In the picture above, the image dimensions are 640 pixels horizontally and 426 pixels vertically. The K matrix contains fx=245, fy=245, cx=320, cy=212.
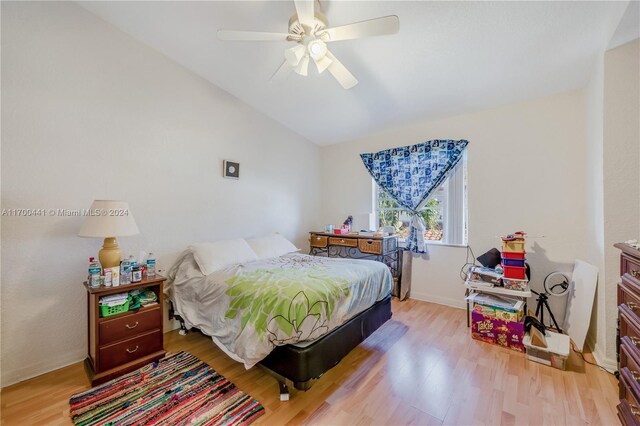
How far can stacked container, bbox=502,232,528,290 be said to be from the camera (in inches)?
89.7

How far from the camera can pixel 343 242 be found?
12.0 feet

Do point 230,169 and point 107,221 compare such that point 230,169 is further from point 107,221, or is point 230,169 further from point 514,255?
point 514,255

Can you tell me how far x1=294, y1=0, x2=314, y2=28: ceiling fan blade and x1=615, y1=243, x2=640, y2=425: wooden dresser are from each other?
2.23m

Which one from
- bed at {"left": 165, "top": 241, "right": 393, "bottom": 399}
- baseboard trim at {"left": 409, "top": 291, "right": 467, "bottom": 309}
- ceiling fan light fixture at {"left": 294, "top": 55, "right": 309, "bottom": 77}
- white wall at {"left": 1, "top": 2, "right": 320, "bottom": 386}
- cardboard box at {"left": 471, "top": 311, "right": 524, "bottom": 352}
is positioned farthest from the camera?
baseboard trim at {"left": 409, "top": 291, "right": 467, "bottom": 309}

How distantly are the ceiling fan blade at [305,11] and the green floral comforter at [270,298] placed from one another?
1.84 metres

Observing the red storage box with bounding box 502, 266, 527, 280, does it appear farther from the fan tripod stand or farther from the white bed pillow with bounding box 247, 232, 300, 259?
the white bed pillow with bounding box 247, 232, 300, 259

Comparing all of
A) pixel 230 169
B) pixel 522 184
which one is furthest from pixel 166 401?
pixel 522 184

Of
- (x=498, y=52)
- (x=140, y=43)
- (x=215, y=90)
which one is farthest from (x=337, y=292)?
(x=140, y=43)

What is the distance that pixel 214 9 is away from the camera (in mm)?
2004

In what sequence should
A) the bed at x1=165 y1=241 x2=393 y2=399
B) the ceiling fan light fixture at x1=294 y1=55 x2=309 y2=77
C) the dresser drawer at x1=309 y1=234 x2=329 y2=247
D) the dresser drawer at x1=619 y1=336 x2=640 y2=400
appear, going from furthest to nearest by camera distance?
the dresser drawer at x1=309 y1=234 x2=329 y2=247 → the ceiling fan light fixture at x1=294 y1=55 x2=309 y2=77 → the bed at x1=165 y1=241 x2=393 y2=399 → the dresser drawer at x1=619 y1=336 x2=640 y2=400

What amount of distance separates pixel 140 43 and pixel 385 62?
2.39 meters

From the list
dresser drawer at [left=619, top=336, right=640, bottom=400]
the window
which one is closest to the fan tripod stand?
the window

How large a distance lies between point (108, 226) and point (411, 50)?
9.30ft

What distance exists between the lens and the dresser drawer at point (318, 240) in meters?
3.88
